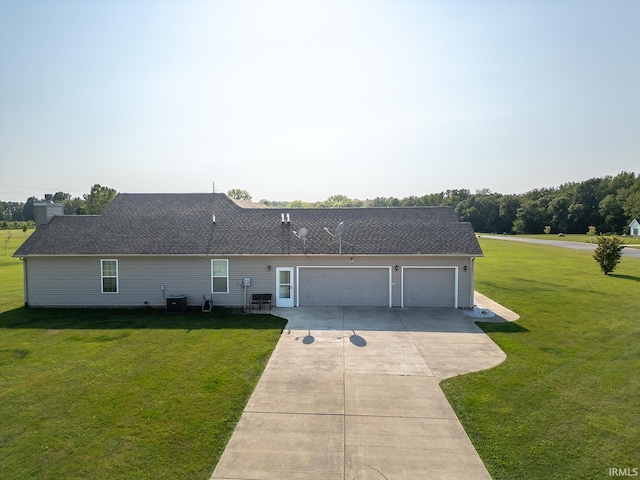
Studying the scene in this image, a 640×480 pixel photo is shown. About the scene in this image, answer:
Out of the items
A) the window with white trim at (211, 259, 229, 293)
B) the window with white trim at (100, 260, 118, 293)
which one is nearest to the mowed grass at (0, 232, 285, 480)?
the window with white trim at (211, 259, 229, 293)

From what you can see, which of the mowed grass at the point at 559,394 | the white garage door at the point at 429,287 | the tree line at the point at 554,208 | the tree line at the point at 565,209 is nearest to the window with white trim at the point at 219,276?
the white garage door at the point at 429,287

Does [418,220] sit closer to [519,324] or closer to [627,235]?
[519,324]

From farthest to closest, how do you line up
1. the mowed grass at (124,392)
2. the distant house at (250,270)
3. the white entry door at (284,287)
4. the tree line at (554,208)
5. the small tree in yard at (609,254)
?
the tree line at (554,208) → the small tree in yard at (609,254) → the white entry door at (284,287) → the distant house at (250,270) → the mowed grass at (124,392)

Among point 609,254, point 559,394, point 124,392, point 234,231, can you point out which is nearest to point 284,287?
point 234,231

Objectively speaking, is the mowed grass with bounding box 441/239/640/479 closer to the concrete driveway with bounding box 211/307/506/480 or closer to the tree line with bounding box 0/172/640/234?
the concrete driveway with bounding box 211/307/506/480

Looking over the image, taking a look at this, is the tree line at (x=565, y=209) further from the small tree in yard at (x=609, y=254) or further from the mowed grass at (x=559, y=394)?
the mowed grass at (x=559, y=394)

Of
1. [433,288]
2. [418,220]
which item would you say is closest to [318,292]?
[433,288]
